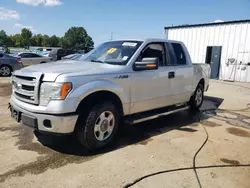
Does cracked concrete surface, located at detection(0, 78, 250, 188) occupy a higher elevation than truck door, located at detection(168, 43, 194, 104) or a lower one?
lower

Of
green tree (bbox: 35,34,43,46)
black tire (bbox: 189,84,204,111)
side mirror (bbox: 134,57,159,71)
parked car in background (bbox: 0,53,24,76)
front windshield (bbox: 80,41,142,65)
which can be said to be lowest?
black tire (bbox: 189,84,204,111)

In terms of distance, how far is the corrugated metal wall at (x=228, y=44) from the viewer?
1458cm

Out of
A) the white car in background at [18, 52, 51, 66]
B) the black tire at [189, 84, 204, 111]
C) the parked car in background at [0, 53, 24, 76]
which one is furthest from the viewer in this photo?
the white car in background at [18, 52, 51, 66]

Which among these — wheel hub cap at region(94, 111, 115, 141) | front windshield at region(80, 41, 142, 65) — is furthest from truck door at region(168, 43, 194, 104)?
wheel hub cap at region(94, 111, 115, 141)

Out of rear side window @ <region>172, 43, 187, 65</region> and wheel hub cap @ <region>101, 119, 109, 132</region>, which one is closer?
wheel hub cap @ <region>101, 119, 109, 132</region>

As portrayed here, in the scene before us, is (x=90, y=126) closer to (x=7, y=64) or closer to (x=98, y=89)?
(x=98, y=89)

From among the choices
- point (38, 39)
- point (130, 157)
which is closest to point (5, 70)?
point (130, 157)

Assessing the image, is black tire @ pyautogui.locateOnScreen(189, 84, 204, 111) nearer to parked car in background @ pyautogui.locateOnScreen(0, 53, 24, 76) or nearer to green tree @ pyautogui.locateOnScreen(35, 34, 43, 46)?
parked car in background @ pyautogui.locateOnScreen(0, 53, 24, 76)

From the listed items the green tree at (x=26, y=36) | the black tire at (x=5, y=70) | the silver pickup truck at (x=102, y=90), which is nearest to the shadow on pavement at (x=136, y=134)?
the silver pickup truck at (x=102, y=90)

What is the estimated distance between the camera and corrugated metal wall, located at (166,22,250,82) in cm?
1458

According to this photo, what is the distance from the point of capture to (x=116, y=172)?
10.3ft

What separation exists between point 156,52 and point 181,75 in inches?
35.0

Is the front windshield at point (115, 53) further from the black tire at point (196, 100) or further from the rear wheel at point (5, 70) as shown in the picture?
the rear wheel at point (5, 70)

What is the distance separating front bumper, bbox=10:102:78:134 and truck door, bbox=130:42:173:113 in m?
1.31
